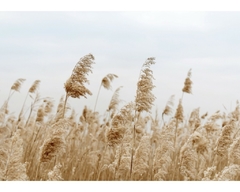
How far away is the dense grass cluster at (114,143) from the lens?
11.1 feet

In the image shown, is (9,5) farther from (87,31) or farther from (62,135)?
(62,135)

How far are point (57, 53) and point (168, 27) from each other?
4.48ft

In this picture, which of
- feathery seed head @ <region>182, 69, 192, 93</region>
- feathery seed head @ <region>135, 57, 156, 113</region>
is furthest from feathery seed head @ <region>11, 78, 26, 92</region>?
feathery seed head @ <region>182, 69, 192, 93</region>

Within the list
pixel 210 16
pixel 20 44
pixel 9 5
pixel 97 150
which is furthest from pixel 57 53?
pixel 210 16

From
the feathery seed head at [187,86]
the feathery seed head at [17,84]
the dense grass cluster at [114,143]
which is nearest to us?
the dense grass cluster at [114,143]

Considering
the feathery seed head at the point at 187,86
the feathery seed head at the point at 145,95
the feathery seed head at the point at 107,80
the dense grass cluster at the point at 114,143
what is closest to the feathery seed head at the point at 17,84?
the dense grass cluster at the point at 114,143

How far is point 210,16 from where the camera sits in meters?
4.46

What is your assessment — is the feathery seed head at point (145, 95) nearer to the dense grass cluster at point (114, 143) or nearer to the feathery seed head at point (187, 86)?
the dense grass cluster at point (114, 143)

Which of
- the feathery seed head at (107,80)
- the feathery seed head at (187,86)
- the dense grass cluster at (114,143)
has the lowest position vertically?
the dense grass cluster at (114,143)

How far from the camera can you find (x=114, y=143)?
11.2ft

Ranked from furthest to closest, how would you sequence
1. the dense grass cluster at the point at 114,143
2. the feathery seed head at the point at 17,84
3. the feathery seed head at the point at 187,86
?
1. the feathery seed head at the point at 187,86
2. the feathery seed head at the point at 17,84
3. the dense grass cluster at the point at 114,143

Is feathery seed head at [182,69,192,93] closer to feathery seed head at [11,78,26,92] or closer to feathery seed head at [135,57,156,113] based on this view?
feathery seed head at [135,57,156,113]

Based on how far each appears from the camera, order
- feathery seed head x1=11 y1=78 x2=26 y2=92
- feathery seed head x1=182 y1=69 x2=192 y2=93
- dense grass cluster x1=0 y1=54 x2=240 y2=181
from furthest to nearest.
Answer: feathery seed head x1=182 y1=69 x2=192 y2=93 → feathery seed head x1=11 y1=78 x2=26 y2=92 → dense grass cluster x1=0 y1=54 x2=240 y2=181

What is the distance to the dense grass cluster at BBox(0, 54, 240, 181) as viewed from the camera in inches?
133
